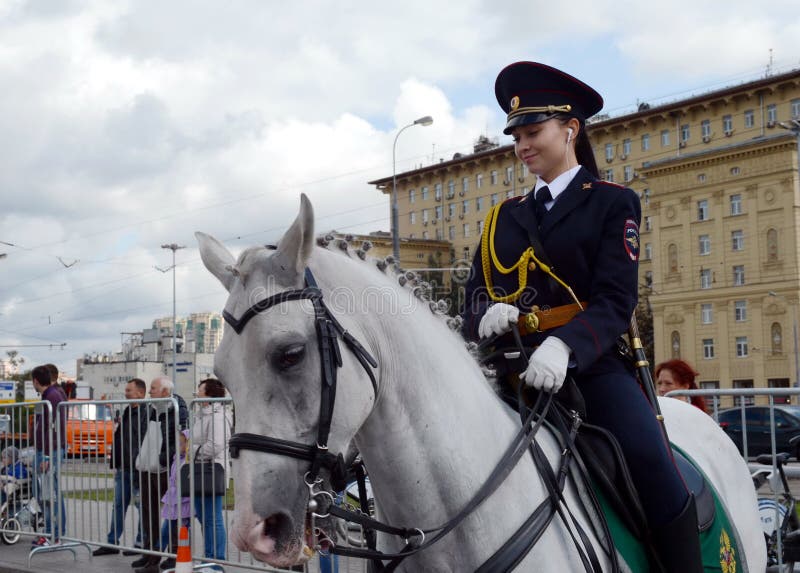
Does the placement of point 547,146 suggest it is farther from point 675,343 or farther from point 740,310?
point 675,343

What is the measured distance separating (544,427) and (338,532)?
100 centimetres

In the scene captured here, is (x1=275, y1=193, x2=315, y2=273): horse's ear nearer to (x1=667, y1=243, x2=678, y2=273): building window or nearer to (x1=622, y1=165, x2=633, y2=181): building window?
(x1=667, y1=243, x2=678, y2=273): building window

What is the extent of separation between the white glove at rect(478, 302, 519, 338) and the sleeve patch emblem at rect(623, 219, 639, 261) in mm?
503

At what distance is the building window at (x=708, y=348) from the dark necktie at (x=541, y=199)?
221 feet

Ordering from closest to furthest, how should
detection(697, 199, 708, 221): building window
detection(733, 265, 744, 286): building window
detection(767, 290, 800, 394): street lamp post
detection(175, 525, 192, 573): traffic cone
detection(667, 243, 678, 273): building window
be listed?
detection(175, 525, 192, 573): traffic cone
detection(767, 290, 800, 394): street lamp post
detection(733, 265, 744, 286): building window
detection(697, 199, 708, 221): building window
detection(667, 243, 678, 273): building window

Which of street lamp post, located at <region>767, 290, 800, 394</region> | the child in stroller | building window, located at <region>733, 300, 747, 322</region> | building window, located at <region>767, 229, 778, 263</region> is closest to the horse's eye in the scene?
the child in stroller

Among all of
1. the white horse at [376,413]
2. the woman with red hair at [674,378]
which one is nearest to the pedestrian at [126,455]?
the woman with red hair at [674,378]

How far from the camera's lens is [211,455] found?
26.6 feet

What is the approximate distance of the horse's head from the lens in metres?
2.66

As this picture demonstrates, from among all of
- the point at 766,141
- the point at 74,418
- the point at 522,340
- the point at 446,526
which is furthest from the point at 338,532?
the point at 766,141

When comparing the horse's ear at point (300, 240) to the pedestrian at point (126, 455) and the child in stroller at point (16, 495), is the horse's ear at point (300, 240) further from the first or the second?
the child in stroller at point (16, 495)

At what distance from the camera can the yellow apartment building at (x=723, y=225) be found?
6228 cm

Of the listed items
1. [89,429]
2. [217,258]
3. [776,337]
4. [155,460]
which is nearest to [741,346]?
[776,337]

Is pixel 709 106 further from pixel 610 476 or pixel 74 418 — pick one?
pixel 610 476
